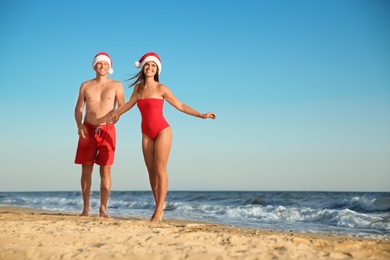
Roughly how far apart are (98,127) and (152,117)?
87 cm

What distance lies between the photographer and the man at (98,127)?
598 centimetres

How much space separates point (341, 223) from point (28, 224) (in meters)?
6.17

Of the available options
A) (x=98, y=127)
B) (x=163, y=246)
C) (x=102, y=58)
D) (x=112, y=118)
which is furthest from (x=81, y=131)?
(x=163, y=246)

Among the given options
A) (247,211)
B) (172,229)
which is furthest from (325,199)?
(172,229)

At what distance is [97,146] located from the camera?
601cm

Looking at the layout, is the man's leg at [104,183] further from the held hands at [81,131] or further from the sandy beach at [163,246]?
the sandy beach at [163,246]

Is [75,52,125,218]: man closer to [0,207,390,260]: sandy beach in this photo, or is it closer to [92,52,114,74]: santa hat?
[92,52,114,74]: santa hat

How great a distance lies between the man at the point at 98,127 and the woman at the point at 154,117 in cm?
26

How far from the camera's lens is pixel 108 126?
599 centimetres

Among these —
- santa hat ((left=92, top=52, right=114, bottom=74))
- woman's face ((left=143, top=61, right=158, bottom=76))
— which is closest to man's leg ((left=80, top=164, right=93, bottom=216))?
santa hat ((left=92, top=52, right=114, bottom=74))

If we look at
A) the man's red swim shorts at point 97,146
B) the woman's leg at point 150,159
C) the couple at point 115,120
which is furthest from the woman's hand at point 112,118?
the woman's leg at point 150,159

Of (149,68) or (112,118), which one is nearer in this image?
(149,68)

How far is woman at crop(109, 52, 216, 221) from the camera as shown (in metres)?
5.52

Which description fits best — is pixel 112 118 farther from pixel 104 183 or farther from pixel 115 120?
pixel 104 183
